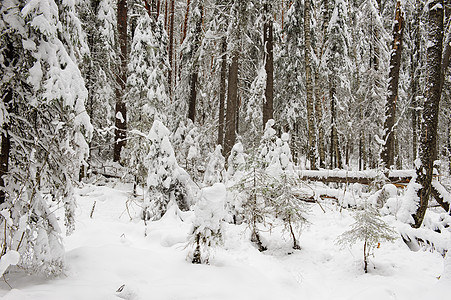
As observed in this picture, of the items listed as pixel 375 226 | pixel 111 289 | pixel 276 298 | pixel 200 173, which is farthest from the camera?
pixel 200 173

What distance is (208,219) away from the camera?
14.5ft

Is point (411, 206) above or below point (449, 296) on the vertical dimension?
above

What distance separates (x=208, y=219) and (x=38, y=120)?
290 centimetres

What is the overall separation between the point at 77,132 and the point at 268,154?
5.24m

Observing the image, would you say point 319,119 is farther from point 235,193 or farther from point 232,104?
point 235,193

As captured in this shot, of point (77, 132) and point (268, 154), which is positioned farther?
point (268, 154)

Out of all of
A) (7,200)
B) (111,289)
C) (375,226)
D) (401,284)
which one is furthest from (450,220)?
(7,200)

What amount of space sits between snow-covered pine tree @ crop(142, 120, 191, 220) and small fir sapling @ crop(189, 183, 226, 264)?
3395 mm

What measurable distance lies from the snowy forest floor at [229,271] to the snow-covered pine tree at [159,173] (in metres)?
0.95

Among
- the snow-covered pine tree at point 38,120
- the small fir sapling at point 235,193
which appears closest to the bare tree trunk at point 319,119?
the small fir sapling at point 235,193

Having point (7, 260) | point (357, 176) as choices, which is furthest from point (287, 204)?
point (357, 176)

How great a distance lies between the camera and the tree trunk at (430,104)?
5.40 metres

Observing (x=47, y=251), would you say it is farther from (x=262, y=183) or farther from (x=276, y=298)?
(x=262, y=183)

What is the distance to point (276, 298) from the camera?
12.8 ft
